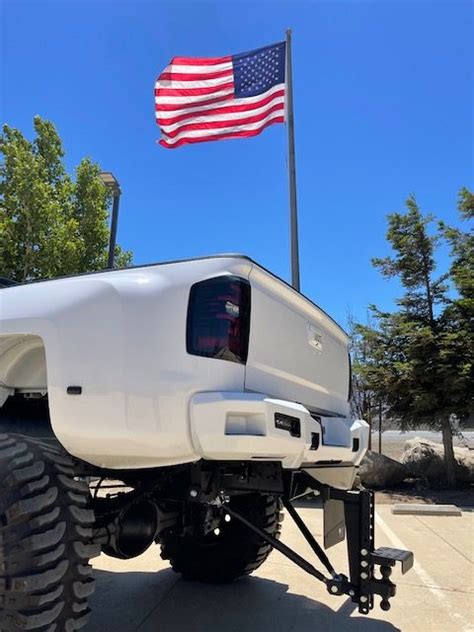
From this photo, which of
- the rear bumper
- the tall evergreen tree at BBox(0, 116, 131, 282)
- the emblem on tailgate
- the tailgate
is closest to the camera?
the rear bumper

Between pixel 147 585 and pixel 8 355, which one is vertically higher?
pixel 8 355

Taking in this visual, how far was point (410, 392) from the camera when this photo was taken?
12.1 m

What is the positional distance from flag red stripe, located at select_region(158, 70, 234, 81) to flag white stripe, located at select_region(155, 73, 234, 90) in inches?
1.3

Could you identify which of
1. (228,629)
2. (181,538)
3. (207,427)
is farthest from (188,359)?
(181,538)

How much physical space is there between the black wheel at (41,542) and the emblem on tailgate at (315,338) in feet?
5.38

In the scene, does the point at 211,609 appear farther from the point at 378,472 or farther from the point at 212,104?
the point at 378,472

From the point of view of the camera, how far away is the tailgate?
2.87 m

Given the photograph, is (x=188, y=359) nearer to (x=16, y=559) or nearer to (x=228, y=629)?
(x=16, y=559)

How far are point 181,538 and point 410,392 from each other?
848 cm

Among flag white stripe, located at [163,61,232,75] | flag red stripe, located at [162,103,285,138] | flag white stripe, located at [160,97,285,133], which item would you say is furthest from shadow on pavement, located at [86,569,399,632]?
flag white stripe, located at [163,61,232,75]

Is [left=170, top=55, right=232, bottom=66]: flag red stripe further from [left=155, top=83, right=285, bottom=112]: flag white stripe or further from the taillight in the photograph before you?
the taillight

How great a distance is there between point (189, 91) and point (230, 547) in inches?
307

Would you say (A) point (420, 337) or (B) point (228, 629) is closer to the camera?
(B) point (228, 629)

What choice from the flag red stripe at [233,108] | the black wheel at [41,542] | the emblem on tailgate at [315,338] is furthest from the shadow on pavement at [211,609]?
the flag red stripe at [233,108]
